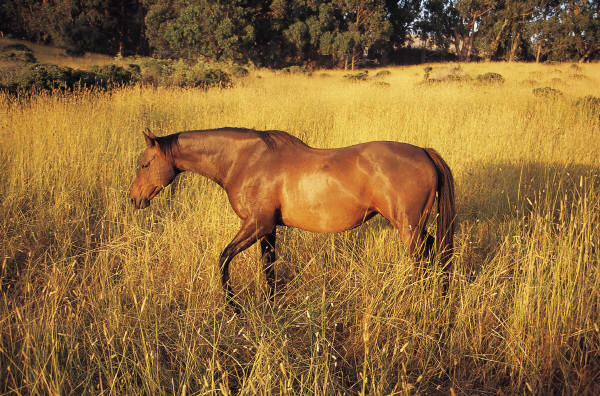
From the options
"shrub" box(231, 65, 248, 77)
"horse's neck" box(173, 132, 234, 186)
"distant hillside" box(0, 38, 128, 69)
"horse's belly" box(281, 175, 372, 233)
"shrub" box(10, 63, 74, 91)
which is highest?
"distant hillside" box(0, 38, 128, 69)

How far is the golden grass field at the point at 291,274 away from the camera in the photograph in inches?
75.6

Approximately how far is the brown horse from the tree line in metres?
31.5

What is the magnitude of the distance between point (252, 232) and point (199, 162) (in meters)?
0.67

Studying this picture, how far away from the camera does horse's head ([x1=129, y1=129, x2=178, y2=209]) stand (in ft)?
8.43

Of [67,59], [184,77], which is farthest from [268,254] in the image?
[67,59]

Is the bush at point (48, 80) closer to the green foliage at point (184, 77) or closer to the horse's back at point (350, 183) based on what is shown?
the green foliage at point (184, 77)

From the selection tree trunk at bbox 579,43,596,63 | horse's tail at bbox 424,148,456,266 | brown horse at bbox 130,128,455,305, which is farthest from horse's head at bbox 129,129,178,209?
tree trunk at bbox 579,43,596,63

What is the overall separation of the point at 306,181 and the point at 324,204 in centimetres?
20

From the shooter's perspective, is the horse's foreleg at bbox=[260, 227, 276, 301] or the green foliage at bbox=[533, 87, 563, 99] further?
the green foliage at bbox=[533, 87, 563, 99]

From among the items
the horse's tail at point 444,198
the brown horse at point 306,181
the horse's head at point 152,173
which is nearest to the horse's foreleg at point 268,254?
the brown horse at point 306,181

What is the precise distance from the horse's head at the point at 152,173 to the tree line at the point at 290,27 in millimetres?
31455

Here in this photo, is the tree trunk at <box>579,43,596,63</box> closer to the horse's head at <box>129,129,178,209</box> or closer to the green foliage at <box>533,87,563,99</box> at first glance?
the green foliage at <box>533,87,563,99</box>

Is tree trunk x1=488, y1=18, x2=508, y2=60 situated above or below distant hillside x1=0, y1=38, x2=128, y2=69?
above

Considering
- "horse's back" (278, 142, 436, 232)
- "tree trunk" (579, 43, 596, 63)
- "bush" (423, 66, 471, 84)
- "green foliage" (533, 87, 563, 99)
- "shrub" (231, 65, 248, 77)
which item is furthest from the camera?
"tree trunk" (579, 43, 596, 63)
